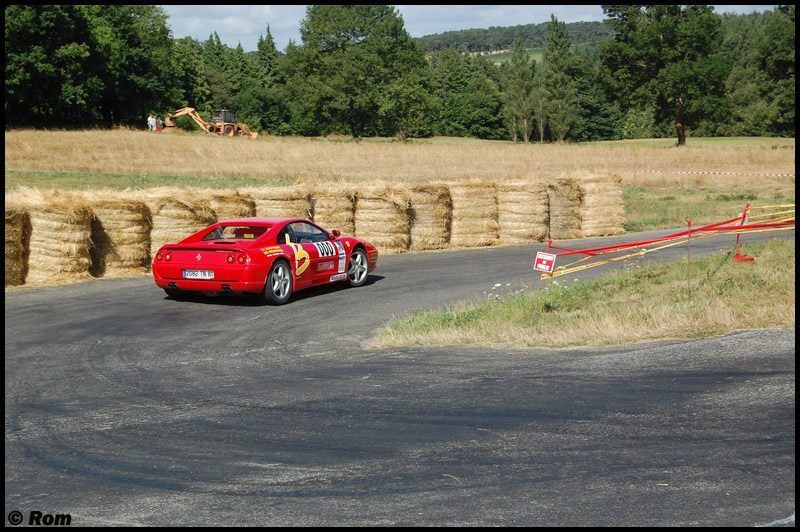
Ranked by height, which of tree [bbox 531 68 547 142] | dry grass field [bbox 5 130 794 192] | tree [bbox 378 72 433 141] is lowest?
dry grass field [bbox 5 130 794 192]

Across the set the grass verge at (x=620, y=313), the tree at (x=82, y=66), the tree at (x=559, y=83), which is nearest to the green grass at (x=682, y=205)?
the grass verge at (x=620, y=313)

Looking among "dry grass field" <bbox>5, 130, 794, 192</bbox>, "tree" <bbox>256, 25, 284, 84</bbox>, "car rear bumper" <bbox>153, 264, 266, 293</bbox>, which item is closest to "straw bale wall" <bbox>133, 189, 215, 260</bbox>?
"car rear bumper" <bbox>153, 264, 266, 293</bbox>

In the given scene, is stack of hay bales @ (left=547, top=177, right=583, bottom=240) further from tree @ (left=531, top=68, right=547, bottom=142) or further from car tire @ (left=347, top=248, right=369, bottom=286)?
tree @ (left=531, top=68, right=547, bottom=142)

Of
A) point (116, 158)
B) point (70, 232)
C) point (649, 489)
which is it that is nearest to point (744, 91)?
point (116, 158)

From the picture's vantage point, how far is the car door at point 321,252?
14.6m

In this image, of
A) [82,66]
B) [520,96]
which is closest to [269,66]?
[520,96]

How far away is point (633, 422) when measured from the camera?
6.56 metres

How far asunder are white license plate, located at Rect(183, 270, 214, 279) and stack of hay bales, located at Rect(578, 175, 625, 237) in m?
11.8

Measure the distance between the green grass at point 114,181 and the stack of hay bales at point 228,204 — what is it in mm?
14589

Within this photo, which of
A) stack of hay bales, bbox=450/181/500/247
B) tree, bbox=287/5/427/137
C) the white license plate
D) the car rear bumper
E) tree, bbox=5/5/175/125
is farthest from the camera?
tree, bbox=287/5/427/137

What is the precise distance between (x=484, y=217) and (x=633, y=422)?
49.1ft

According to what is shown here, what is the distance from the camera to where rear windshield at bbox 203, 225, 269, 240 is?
46.5ft

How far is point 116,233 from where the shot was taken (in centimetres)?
1672

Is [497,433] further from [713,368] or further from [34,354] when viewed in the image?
[34,354]
